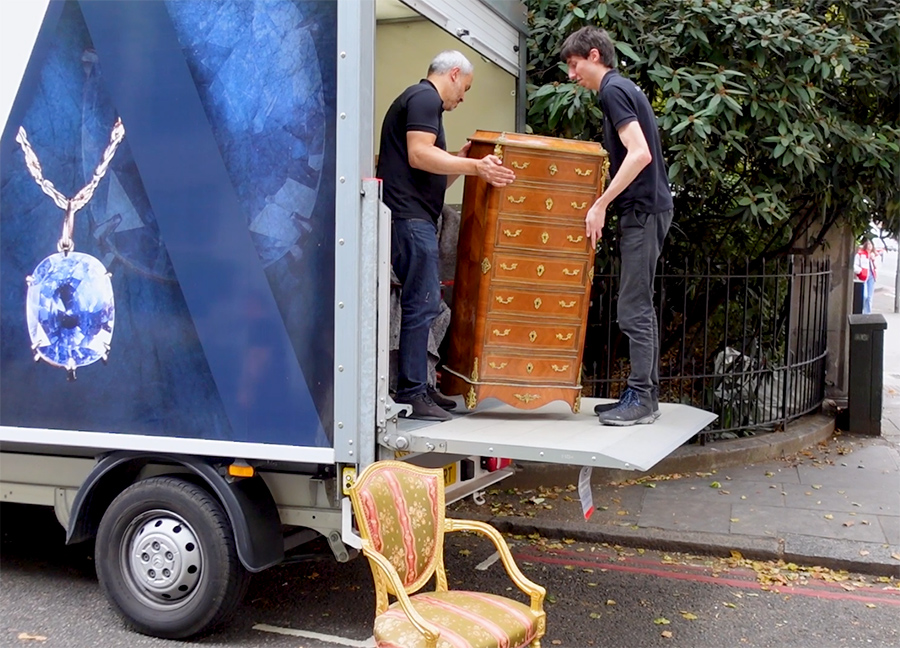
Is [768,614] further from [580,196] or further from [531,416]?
[580,196]

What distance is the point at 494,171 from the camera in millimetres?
4379

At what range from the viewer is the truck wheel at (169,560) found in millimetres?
4008

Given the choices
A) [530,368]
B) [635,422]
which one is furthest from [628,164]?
[635,422]

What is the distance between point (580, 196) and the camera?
4.58m

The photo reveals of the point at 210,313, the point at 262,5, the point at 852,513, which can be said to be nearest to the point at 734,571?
the point at 852,513

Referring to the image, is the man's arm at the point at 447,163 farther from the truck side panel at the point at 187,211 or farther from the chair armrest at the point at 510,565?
the chair armrest at the point at 510,565

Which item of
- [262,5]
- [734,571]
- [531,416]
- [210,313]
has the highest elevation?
[262,5]

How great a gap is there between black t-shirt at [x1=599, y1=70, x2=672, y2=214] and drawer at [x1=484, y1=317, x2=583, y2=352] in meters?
0.67

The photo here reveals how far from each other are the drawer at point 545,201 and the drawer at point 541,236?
0.05m

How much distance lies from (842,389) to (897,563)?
4806 mm

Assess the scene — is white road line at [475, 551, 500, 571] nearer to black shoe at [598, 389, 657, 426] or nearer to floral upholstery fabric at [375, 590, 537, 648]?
black shoe at [598, 389, 657, 426]

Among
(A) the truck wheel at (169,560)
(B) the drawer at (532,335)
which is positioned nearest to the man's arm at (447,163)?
(B) the drawer at (532,335)

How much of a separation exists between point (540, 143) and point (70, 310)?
225 centimetres

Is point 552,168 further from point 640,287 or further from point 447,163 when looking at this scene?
point 640,287
